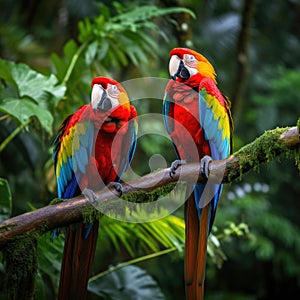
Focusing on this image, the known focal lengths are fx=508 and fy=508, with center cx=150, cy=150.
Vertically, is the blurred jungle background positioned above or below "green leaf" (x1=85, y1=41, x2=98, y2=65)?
below

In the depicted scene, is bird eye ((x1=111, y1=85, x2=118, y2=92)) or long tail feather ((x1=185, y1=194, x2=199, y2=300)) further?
bird eye ((x1=111, y1=85, x2=118, y2=92))

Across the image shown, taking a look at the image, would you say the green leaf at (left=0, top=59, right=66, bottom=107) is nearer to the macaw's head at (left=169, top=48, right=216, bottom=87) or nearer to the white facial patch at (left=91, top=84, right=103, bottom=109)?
the white facial patch at (left=91, top=84, right=103, bottom=109)

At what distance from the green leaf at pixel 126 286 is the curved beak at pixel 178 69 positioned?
0.89 metres

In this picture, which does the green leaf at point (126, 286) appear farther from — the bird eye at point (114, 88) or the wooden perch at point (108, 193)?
the bird eye at point (114, 88)

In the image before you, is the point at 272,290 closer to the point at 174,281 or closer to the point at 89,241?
the point at 174,281

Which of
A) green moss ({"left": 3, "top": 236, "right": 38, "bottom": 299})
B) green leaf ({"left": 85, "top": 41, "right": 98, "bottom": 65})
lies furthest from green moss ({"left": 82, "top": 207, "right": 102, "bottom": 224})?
green leaf ({"left": 85, "top": 41, "right": 98, "bottom": 65})

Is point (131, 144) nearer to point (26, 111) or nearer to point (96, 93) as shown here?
point (96, 93)

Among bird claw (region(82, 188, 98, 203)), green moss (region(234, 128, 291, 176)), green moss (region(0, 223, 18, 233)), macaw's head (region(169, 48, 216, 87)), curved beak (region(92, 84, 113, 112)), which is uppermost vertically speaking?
macaw's head (region(169, 48, 216, 87))

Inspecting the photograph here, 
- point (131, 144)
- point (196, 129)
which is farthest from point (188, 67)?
point (131, 144)

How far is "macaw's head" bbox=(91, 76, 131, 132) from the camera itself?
1.35 metres

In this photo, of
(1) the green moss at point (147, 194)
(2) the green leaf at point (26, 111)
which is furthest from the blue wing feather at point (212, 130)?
(2) the green leaf at point (26, 111)

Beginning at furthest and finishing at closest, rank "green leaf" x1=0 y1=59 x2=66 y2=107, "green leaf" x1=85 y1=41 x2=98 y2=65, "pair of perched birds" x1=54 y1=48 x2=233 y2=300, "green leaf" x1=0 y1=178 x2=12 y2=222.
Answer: "green leaf" x1=85 y1=41 x2=98 y2=65 → "green leaf" x1=0 y1=59 x2=66 y2=107 → "green leaf" x1=0 y1=178 x2=12 y2=222 → "pair of perched birds" x1=54 y1=48 x2=233 y2=300

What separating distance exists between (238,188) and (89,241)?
1849 millimetres

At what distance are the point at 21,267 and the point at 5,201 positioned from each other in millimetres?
284
